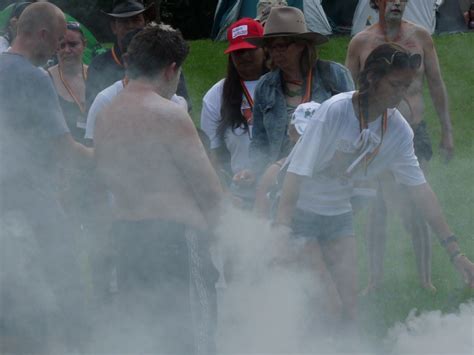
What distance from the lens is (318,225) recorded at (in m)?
4.78

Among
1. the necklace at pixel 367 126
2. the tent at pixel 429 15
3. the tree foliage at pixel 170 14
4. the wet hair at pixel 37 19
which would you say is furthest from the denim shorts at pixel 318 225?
the tent at pixel 429 15

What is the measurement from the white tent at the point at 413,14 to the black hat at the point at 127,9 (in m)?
10.2

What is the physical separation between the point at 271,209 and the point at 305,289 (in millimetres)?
406

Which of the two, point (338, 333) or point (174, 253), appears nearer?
point (174, 253)

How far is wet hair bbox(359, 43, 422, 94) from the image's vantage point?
14.6ft

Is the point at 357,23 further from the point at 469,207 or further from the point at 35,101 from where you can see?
the point at 35,101

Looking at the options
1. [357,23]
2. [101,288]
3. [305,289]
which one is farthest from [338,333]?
[357,23]

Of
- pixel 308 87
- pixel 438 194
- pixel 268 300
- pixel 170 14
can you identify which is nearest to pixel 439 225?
pixel 268 300

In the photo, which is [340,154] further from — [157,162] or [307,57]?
[157,162]

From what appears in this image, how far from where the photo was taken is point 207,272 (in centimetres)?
418

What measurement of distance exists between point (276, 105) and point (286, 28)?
41cm

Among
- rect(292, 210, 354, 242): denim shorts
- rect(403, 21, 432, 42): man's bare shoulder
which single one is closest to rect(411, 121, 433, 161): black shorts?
rect(403, 21, 432, 42): man's bare shoulder

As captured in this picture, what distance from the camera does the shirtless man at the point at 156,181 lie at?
405cm

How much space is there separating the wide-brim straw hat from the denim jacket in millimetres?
145
